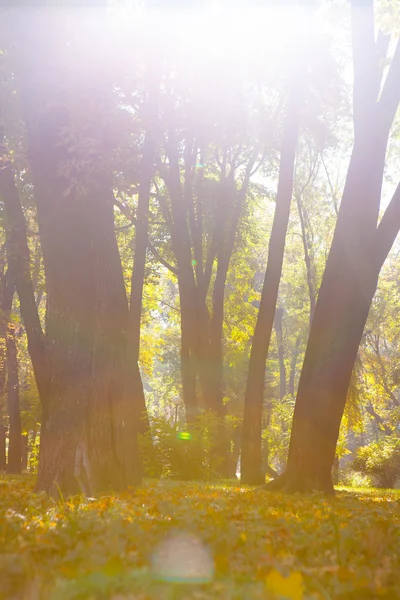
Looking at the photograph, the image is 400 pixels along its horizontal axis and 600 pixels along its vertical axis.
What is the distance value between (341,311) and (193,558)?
23.5ft

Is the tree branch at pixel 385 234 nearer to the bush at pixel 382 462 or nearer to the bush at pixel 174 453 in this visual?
the bush at pixel 174 453

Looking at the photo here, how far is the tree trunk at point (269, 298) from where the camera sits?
48.8ft

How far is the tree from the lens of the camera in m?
9.84

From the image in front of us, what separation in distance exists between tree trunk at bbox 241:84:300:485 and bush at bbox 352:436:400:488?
47.2 feet

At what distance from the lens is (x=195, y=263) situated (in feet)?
71.8

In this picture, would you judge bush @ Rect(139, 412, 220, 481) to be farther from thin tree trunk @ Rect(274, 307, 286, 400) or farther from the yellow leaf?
thin tree trunk @ Rect(274, 307, 286, 400)

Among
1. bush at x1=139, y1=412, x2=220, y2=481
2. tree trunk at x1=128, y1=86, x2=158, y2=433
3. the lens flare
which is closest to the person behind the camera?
the lens flare

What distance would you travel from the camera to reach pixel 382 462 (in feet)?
92.5

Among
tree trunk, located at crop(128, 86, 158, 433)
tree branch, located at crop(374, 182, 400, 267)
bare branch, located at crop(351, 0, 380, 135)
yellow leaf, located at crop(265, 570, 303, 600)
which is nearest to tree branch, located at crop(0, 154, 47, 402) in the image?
tree trunk, located at crop(128, 86, 158, 433)

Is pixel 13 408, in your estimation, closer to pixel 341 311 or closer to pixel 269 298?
pixel 269 298

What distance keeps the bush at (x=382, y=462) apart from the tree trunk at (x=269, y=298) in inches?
566

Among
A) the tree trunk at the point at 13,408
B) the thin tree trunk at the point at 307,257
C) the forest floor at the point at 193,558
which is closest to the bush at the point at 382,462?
the thin tree trunk at the point at 307,257

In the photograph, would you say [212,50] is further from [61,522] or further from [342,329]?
[61,522]

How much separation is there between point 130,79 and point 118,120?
9.13 feet
